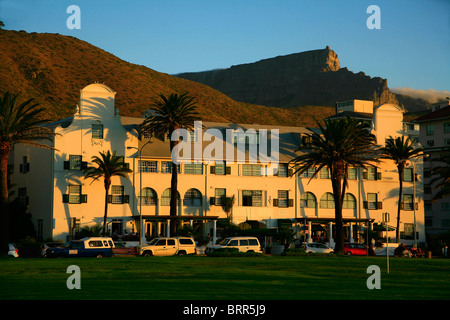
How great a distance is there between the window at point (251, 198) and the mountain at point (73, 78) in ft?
179

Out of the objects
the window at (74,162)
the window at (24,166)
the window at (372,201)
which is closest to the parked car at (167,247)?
the window at (74,162)

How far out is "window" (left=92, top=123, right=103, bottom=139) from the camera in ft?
260

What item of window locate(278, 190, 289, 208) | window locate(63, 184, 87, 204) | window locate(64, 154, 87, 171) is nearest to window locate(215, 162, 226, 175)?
window locate(278, 190, 289, 208)

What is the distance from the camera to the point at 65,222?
76.6 m

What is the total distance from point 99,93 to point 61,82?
7376cm

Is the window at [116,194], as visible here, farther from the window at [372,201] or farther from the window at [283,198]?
the window at [372,201]

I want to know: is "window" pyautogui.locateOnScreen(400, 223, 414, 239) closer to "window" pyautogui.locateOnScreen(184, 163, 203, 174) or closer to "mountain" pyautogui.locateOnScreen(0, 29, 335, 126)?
"window" pyautogui.locateOnScreen(184, 163, 203, 174)

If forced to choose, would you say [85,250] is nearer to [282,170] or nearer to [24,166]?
[24,166]

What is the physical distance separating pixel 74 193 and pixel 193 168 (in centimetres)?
1486

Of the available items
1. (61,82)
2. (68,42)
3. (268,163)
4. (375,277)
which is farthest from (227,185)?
(68,42)

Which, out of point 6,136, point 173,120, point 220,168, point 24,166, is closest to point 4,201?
point 6,136

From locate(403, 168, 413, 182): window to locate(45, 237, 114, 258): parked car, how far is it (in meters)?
54.1

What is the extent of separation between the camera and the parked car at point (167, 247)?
55.2 meters
